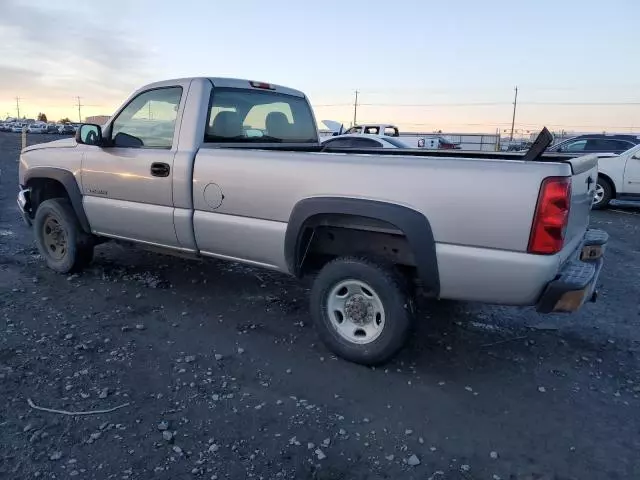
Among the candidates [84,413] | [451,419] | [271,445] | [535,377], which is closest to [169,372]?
[84,413]

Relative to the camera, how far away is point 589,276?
3154 mm

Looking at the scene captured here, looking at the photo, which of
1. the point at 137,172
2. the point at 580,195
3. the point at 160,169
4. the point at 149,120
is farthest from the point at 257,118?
the point at 580,195

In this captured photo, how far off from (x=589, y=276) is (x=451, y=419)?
49.3 inches

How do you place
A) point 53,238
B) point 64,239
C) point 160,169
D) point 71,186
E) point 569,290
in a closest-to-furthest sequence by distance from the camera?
point 569,290 < point 160,169 < point 71,186 < point 64,239 < point 53,238

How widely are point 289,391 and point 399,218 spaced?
132cm

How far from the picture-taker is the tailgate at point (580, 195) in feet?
10.1

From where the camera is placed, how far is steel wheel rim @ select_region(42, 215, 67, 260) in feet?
18.2

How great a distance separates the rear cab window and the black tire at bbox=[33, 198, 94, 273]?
2.01m

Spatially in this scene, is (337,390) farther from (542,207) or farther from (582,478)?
(542,207)

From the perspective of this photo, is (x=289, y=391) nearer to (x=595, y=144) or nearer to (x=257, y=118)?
(x=257, y=118)

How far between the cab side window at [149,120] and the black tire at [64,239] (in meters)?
1.05

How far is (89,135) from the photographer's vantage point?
4754 mm

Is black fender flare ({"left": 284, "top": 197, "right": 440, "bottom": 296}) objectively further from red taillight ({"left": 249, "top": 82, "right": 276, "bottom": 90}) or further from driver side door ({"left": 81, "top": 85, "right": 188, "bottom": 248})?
red taillight ({"left": 249, "top": 82, "right": 276, "bottom": 90})

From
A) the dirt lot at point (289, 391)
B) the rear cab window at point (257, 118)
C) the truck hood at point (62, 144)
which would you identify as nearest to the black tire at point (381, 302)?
the dirt lot at point (289, 391)
